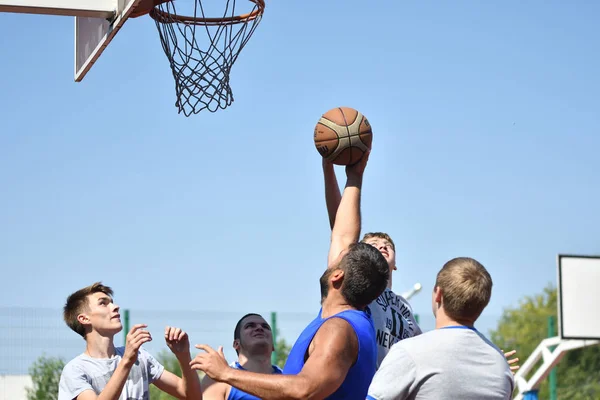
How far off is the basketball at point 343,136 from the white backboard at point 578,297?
10.8 metres

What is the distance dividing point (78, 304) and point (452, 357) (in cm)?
251

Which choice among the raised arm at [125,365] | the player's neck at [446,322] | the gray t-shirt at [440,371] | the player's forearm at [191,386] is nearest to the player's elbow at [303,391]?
the gray t-shirt at [440,371]

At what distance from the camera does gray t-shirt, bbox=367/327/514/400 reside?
374 cm

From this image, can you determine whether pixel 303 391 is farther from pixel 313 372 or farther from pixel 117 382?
pixel 117 382

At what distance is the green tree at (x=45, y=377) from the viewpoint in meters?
12.2

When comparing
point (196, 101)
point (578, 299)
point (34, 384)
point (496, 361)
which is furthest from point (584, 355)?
point (496, 361)

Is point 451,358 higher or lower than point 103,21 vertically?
lower

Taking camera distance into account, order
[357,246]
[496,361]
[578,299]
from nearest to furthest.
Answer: [496,361] → [357,246] → [578,299]

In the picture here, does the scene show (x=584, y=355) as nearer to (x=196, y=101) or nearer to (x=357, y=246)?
(x=196, y=101)

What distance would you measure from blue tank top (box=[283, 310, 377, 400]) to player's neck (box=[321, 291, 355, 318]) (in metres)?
0.06

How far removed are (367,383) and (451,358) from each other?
42 centimetres

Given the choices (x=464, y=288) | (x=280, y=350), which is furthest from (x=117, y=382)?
(x=280, y=350)

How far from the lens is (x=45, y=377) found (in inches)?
486

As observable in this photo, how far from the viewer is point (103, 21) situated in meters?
6.34
